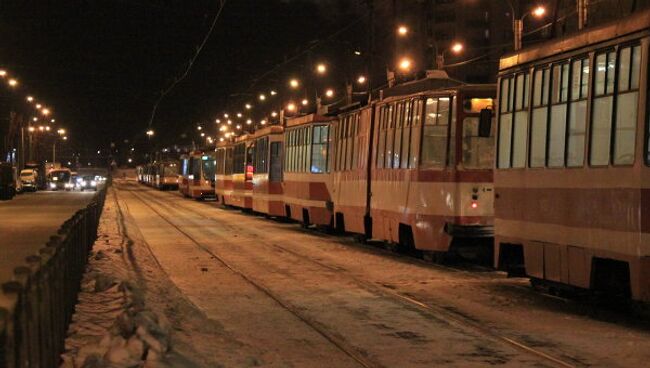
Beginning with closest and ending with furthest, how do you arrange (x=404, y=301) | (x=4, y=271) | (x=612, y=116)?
(x=612, y=116)
(x=404, y=301)
(x=4, y=271)

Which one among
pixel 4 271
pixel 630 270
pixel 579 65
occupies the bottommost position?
pixel 4 271

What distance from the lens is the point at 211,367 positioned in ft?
27.0

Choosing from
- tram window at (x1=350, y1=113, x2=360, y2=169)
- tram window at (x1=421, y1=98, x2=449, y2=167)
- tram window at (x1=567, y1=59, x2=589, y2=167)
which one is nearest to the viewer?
tram window at (x1=567, y1=59, x2=589, y2=167)

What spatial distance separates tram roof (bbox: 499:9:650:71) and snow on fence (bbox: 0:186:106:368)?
637cm

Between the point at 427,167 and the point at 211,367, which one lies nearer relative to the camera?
the point at 211,367

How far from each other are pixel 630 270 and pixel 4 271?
1113cm

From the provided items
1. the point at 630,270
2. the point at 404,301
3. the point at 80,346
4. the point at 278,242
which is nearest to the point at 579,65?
the point at 630,270

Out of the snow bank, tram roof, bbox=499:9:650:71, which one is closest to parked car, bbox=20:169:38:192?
the snow bank

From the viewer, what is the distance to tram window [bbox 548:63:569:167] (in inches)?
453

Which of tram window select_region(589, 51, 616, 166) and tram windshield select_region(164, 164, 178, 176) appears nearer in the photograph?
tram window select_region(589, 51, 616, 166)

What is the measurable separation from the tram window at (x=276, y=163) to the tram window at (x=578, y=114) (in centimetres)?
2156

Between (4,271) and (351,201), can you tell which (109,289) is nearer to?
(4,271)

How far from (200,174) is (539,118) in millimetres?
51221

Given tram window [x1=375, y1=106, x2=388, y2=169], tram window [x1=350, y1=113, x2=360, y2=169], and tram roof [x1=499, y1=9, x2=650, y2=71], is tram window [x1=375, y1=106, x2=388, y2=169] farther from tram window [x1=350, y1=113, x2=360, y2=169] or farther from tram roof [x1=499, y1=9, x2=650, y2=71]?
tram roof [x1=499, y1=9, x2=650, y2=71]
